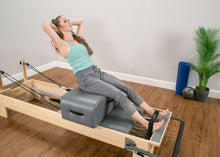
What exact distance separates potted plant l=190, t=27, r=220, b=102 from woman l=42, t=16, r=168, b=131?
3.80 ft

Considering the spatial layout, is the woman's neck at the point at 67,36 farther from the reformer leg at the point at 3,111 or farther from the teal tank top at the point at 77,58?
the reformer leg at the point at 3,111

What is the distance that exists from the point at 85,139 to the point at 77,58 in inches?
31.9

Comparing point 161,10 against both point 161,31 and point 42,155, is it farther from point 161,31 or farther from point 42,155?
point 42,155

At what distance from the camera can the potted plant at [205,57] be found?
2455 mm

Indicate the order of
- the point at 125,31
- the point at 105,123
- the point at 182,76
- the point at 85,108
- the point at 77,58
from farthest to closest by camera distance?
1. the point at 125,31
2. the point at 182,76
3. the point at 77,58
4. the point at 105,123
5. the point at 85,108

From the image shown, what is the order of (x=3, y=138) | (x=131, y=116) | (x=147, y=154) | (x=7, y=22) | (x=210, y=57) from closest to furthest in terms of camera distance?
(x=147, y=154)
(x=131, y=116)
(x=3, y=138)
(x=210, y=57)
(x=7, y=22)

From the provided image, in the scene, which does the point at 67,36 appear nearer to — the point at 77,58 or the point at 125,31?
the point at 77,58

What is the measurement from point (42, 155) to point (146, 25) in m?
2.27

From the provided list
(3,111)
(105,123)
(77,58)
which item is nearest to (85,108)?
(105,123)

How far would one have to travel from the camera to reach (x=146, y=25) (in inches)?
118

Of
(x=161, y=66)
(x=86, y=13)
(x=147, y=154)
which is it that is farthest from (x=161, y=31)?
(x=147, y=154)

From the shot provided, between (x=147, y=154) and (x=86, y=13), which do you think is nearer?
(x=147, y=154)

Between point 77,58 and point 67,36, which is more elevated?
point 67,36

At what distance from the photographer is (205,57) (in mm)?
2518
